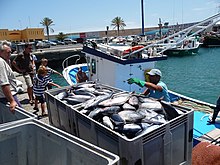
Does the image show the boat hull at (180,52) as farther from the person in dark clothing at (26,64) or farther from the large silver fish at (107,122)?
the large silver fish at (107,122)

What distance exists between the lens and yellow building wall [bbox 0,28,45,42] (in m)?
46.9

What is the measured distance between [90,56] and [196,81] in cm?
1351

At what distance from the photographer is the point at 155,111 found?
287 cm

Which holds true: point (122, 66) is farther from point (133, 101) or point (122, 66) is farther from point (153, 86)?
point (133, 101)

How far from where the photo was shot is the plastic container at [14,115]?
2638 mm

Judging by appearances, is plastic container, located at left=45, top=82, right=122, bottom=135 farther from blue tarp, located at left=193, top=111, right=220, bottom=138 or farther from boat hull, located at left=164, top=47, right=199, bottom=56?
boat hull, located at left=164, top=47, right=199, bottom=56

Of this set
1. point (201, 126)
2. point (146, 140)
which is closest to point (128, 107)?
point (146, 140)

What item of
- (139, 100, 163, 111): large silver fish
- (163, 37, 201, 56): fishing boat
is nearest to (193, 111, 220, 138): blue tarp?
(139, 100, 163, 111): large silver fish

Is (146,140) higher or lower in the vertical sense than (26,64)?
lower

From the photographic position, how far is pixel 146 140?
7.76 feet

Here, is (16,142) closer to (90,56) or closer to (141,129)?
(141,129)

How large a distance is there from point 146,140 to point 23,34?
2039 inches

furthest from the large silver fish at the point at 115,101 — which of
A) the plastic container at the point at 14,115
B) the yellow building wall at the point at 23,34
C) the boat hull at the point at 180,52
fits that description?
the yellow building wall at the point at 23,34

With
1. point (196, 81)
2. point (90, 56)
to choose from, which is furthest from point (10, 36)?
point (90, 56)
